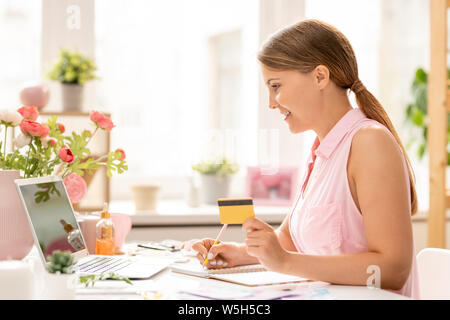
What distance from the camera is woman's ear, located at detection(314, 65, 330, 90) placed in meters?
1.46

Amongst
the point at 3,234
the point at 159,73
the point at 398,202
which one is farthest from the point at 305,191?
the point at 159,73

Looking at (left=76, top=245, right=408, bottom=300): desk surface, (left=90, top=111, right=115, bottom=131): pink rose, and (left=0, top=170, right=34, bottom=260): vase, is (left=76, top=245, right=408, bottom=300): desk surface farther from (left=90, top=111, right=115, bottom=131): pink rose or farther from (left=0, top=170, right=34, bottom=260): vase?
(left=90, top=111, right=115, bottom=131): pink rose

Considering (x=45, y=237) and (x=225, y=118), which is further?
(x=225, y=118)

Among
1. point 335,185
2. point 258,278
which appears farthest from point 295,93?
point 258,278

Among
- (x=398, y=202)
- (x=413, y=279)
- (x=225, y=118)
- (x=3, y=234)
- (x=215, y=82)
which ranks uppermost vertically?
(x=215, y=82)

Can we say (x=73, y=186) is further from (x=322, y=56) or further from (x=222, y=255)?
(x=322, y=56)

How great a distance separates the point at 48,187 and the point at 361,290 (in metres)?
0.85

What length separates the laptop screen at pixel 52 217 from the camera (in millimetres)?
1431

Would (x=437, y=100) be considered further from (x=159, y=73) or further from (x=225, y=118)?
(x=159, y=73)

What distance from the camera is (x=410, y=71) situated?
147 inches

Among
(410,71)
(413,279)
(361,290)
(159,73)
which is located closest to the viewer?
(361,290)

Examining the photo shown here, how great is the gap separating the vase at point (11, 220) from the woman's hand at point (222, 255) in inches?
17.4

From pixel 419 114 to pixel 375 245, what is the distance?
2.52m
